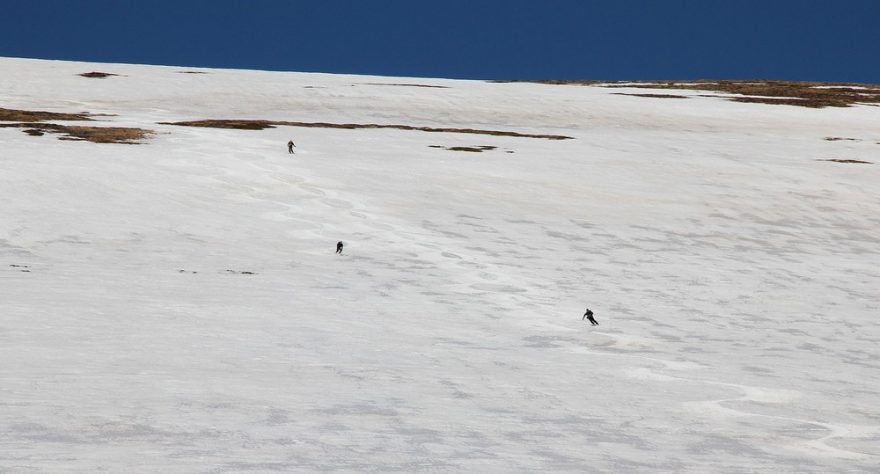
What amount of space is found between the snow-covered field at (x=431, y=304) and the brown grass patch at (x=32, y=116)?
1.45m

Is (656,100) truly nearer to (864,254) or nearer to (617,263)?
(864,254)

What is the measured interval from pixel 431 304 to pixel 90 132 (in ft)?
72.1

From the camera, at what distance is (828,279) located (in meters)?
23.9

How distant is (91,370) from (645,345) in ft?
25.2

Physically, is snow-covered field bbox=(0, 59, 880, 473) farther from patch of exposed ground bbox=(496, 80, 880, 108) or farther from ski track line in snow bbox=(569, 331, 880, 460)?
patch of exposed ground bbox=(496, 80, 880, 108)

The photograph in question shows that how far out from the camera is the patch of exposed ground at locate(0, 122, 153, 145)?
117 ft

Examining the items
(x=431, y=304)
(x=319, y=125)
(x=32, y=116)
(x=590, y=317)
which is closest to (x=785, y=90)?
(x=319, y=125)

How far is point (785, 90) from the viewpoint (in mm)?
74875

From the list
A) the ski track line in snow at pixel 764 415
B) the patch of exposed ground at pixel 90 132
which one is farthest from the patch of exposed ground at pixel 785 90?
the ski track line in snow at pixel 764 415

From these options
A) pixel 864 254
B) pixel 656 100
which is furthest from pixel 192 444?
pixel 656 100

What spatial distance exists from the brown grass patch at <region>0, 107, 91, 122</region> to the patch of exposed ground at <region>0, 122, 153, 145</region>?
2.17 metres

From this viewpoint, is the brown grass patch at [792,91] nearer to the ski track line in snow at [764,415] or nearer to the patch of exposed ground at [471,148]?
the patch of exposed ground at [471,148]

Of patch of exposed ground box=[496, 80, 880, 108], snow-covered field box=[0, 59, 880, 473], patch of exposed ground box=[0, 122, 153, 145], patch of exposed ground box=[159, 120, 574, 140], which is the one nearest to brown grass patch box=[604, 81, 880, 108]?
patch of exposed ground box=[496, 80, 880, 108]

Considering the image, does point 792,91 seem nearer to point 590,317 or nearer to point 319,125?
point 319,125
